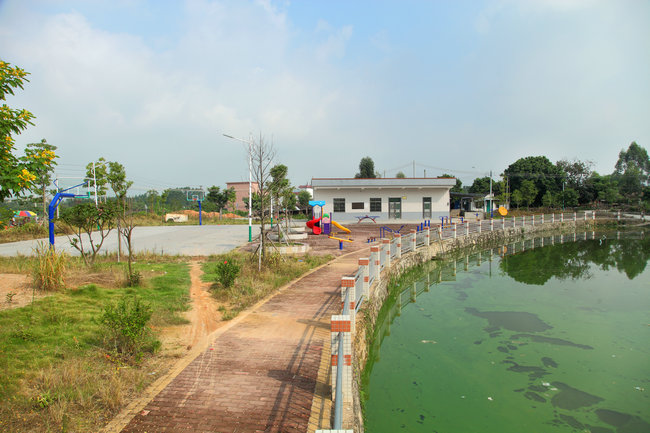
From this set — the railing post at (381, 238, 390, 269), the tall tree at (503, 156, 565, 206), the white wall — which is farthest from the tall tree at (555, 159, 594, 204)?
A: the railing post at (381, 238, 390, 269)

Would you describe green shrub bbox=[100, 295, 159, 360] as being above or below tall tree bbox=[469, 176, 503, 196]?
below

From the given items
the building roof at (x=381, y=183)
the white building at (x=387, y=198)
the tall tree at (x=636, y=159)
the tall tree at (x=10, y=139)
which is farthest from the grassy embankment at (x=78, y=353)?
the tall tree at (x=636, y=159)

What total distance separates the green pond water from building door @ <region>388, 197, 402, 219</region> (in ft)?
67.1

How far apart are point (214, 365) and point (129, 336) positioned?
1.41 metres

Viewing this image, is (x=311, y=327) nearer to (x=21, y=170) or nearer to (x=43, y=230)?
(x=21, y=170)

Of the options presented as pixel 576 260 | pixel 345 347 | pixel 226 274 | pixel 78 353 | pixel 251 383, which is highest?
pixel 345 347

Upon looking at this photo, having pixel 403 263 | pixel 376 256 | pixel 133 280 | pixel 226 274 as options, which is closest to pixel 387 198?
pixel 403 263

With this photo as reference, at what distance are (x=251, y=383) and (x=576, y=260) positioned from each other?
20912 mm

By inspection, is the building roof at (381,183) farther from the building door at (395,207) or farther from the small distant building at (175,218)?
the small distant building at (175,218)

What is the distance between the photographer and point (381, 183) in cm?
3406

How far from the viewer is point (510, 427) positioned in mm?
5246

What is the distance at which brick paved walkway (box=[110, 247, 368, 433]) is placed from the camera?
12.7 feet

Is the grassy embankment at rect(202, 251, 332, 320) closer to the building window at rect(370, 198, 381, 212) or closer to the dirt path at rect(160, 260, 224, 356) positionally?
the dirt path at rect(160, 260, 224, 356)

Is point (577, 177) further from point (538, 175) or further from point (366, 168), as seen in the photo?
point (366, 168)
